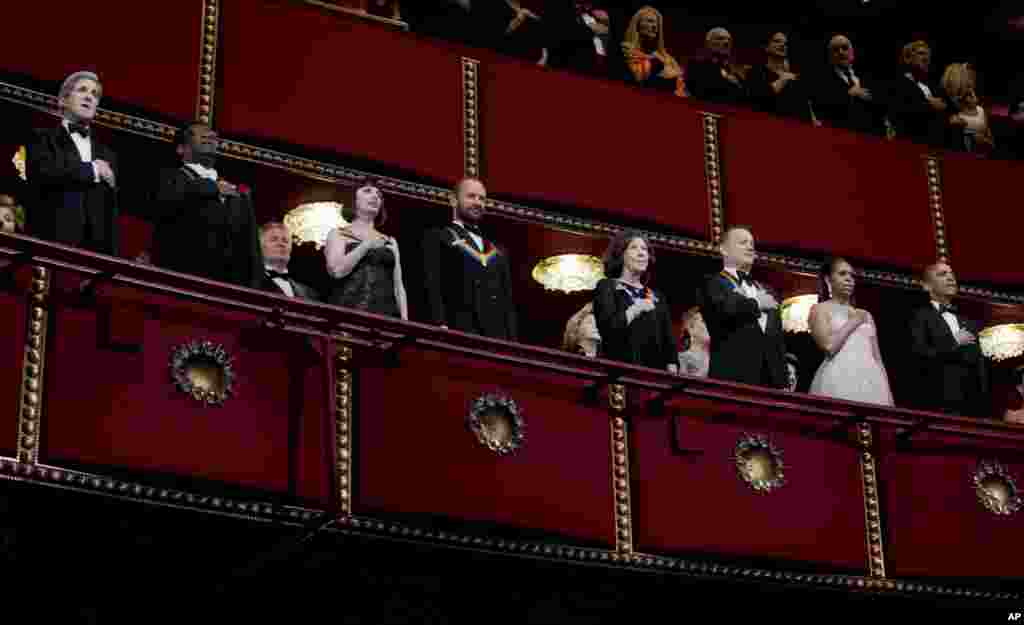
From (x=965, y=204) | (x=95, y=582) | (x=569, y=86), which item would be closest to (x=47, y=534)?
(x=95, y=582)

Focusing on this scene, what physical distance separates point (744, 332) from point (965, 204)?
13.2ft

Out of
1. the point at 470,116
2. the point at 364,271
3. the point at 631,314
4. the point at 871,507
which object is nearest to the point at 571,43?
the point at 470,116

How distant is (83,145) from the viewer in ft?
35.3

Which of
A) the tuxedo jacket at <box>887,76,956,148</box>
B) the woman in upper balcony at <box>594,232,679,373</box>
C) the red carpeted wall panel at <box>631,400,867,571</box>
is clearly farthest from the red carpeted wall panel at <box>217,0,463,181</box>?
the tuxedo jacket at <box>887,76,956,148</box>

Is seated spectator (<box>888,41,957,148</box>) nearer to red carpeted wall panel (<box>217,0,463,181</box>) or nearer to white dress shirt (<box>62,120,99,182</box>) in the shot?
red carpeted wall panel (<box>217,0,463,181</box>)

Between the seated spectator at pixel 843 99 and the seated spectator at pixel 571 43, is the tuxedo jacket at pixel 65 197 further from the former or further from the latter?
the seated spectator at pixel 843 99

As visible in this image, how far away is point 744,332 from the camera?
12.5 m

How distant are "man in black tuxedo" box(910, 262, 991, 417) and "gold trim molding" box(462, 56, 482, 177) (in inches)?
129

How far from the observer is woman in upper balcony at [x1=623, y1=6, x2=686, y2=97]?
1482cm

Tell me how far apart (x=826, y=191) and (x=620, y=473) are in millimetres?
4340

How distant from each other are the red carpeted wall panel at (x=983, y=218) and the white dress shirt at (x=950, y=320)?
6.02 feet

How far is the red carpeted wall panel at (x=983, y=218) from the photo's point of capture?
51.2 feet

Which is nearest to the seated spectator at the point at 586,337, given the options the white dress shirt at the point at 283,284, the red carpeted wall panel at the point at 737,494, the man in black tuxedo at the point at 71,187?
the red carpeted wall panel at the point at 737,494

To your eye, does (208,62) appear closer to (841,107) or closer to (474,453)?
(474,453)
